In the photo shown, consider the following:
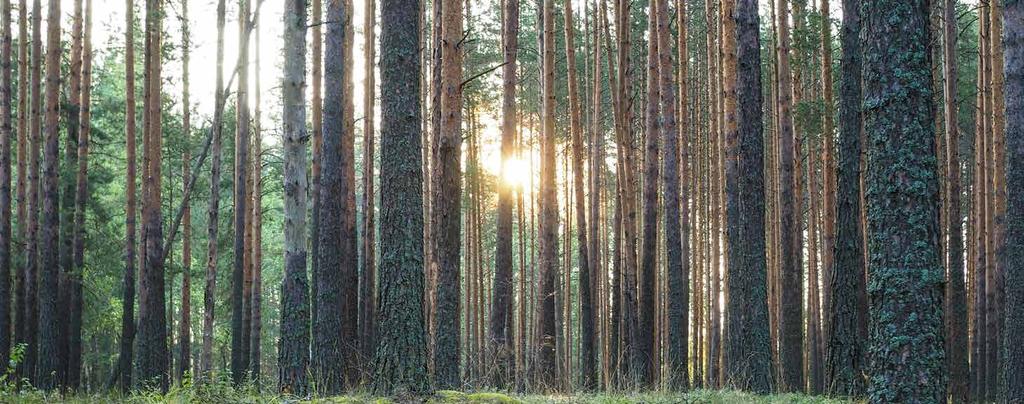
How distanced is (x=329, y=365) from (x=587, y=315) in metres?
6.75

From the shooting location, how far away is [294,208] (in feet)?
31.0

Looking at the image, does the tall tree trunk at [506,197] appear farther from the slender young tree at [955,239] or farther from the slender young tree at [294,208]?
the slender young tree at [955,239]

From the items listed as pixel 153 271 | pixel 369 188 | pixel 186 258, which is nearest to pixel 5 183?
pixel 153 271

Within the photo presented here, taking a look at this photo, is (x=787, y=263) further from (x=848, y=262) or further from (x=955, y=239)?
(x=848, y=262)

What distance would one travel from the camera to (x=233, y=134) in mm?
26000

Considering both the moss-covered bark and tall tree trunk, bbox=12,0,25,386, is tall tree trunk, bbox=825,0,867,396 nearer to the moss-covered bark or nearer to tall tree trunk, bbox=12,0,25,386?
the moss-covered bark

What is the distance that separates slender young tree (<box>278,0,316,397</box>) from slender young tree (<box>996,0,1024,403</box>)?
8.89m

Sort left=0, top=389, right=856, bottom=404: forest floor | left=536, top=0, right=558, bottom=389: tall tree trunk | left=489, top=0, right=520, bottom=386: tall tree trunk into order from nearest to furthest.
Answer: left=0, top=389, right=856, bottom=404: forest floor
left=489, top=0, right=520, bottom=386: tall tree trunk
left=536, top=0, right=558, bottom=389: tall tree trunk

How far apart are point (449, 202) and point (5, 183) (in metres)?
11.0

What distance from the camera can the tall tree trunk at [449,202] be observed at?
1009cm

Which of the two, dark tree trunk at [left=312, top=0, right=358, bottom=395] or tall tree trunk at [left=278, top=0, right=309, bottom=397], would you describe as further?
dark tree trunk at [left=312, top=0, right=358, bottom=395]

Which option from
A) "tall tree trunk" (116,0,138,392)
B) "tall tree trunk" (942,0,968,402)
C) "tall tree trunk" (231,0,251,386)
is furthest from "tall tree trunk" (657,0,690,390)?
"tall tree trunk" (116,0,138,392)

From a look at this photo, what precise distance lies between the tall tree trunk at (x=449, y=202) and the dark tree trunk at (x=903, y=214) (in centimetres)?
537

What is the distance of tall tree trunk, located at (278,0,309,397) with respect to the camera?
927cm
